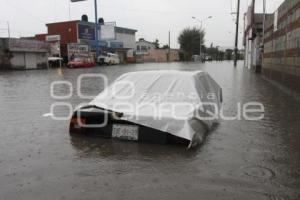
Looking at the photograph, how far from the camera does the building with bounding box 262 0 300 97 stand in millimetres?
12984

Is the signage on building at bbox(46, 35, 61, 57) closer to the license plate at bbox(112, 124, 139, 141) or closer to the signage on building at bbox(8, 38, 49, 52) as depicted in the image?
the signage on building at bbox(8, 38, 49, 52)

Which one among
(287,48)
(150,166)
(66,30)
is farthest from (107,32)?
(150,166)

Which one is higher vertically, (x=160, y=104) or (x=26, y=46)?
(x=26, y=46)

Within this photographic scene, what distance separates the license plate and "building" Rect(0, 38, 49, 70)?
3765 cm

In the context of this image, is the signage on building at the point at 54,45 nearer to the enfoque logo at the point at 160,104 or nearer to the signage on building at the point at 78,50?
the signage on building at the point at 78,50

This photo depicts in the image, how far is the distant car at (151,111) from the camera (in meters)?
5.76

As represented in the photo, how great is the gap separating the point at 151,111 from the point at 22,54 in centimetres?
4041

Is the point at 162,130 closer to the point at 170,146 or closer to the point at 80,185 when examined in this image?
the point at 170,146

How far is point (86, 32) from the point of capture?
192ft

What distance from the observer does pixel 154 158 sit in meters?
5.35

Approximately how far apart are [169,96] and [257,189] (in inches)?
107

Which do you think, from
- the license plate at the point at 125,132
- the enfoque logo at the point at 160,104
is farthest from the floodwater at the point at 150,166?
the enfoque logo at the point at 160,104

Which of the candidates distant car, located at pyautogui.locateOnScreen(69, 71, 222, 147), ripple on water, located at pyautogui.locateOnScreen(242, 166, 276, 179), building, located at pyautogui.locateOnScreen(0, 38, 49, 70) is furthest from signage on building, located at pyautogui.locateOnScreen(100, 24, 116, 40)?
ripple on water, located at pyautogui.locateOnScreen(242, 166, 276, 179)

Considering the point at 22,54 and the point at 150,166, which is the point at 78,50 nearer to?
the point at 22,54
